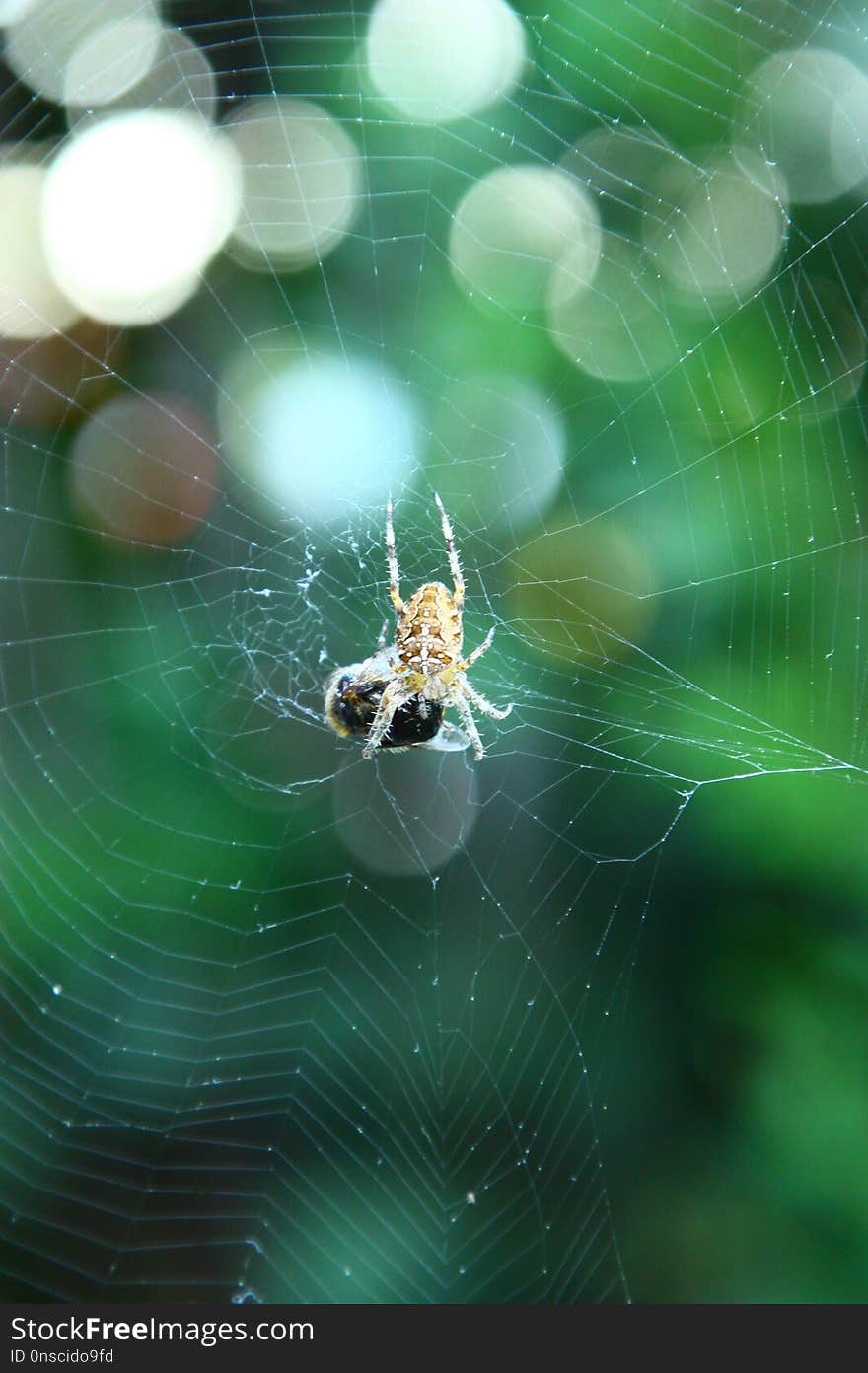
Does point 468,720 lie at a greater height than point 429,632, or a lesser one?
lesser

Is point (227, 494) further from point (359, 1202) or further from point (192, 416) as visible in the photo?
point (359, 1202)

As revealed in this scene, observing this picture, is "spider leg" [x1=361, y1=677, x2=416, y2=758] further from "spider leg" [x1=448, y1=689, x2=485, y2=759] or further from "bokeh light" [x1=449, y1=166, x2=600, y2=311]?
"bokeh light" [x1=449, y1=166, x2=600, y2=311]

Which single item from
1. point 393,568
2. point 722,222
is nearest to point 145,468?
point 393,568

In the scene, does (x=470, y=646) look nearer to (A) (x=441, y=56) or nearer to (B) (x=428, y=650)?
(B) (x=428, y=650)

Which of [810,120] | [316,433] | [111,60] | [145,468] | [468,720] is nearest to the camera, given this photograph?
[810,120]

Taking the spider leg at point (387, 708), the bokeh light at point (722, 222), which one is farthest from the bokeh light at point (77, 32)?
the spider leg at point (387, 708)

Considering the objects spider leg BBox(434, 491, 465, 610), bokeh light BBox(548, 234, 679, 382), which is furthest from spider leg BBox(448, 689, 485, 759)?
bokeh light BBox(548, 234, 679, 382)

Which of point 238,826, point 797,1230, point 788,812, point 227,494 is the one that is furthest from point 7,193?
point 797,1230
